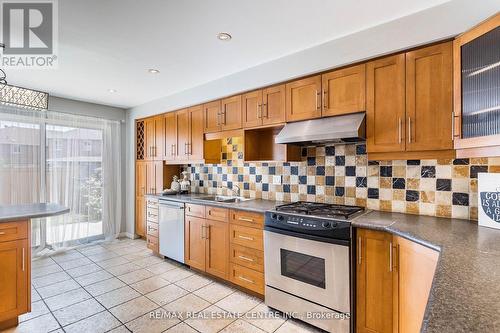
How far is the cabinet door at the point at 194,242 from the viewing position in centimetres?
312

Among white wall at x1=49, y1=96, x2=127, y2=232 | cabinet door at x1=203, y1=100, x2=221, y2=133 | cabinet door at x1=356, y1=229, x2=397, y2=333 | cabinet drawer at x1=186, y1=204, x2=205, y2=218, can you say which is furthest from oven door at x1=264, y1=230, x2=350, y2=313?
white wall at x1=49, y1=96, x2=127, y2=232

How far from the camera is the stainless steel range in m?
1.97

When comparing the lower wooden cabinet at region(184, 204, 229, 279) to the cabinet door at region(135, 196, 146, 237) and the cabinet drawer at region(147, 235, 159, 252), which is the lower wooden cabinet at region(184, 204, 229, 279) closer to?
the cabinet drawer at region(147, 235, 159, 252)

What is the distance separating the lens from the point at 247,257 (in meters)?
2.65

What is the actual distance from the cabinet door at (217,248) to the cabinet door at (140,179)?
212 cm

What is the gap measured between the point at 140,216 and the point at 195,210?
200 centimetres

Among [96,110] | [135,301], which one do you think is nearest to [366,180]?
[135,301]

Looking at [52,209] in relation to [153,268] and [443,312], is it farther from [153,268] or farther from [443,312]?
A: [443,312]

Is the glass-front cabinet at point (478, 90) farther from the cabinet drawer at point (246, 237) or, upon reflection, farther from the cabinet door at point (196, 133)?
the cabinet door at point (196, 133)

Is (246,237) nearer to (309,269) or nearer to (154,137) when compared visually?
(309,269)

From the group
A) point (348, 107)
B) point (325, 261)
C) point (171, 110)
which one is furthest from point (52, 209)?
point (348, 107)

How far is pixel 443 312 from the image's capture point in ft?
2.34

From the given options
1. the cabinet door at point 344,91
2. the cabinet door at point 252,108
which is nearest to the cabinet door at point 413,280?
the cabinet door at point 344,91

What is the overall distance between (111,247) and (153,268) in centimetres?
135
